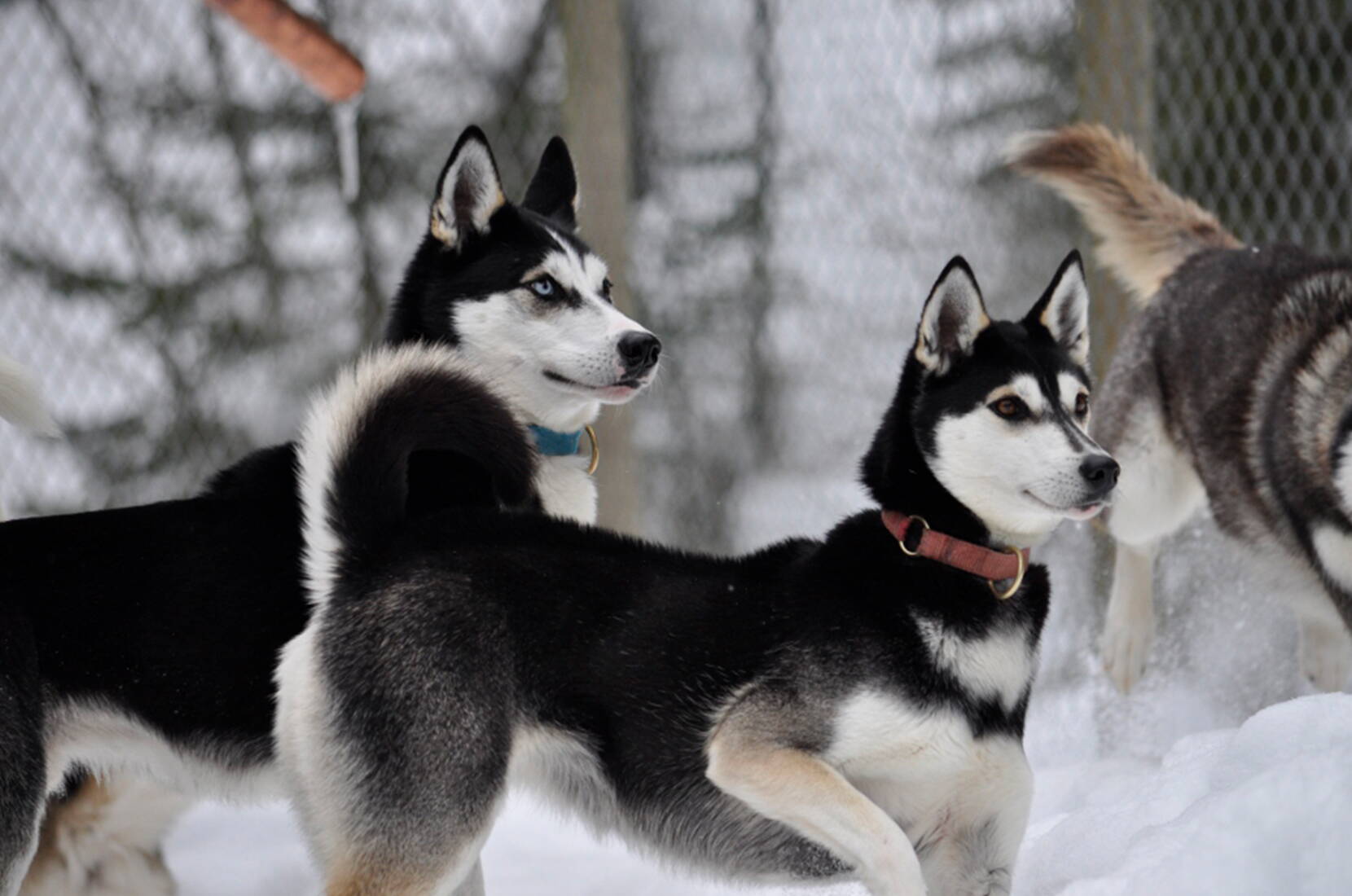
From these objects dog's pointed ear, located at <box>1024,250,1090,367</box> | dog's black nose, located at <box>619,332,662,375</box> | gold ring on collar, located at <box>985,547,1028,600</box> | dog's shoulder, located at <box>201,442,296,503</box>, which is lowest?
gold ring on collar, located at <box>985,547,1028,600</box>

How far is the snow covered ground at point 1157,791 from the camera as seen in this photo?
6.66 ft

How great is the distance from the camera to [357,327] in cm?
490

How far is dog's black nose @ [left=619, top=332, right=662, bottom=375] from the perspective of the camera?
288 centimetres

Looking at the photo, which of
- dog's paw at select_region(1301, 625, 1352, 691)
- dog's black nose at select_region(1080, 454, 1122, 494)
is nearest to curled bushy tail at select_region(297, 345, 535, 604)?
dog's black nose at select_region(1080, 454, 1122, 494)

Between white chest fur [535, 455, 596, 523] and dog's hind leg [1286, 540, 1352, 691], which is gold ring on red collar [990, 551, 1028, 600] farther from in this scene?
dog's hind leg [1286, 540, 1352, 691]

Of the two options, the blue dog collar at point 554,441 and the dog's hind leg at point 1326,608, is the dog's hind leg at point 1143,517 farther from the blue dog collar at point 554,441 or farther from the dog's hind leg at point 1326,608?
the blue dog collar at point 554,441

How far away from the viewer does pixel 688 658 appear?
2367 mm

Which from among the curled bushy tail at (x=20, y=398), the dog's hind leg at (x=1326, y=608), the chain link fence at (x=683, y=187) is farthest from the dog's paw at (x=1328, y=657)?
the curled bushy tail at (x=20, y=398)

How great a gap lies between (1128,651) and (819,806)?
2381 millimetres

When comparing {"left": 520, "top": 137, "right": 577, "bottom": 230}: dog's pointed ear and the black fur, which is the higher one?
{"left": 520, "top": 137, "right": 577, "bottom": 230}: dog's pointed ear

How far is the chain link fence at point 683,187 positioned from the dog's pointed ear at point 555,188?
121 centimetres

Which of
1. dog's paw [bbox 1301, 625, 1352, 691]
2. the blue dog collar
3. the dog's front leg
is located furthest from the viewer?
dog's paw [bbox 1301, 625, 1352, 691]

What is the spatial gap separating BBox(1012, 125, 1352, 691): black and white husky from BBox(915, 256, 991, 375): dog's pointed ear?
4.36 ft

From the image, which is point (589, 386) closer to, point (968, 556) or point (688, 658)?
point (688, 658)
